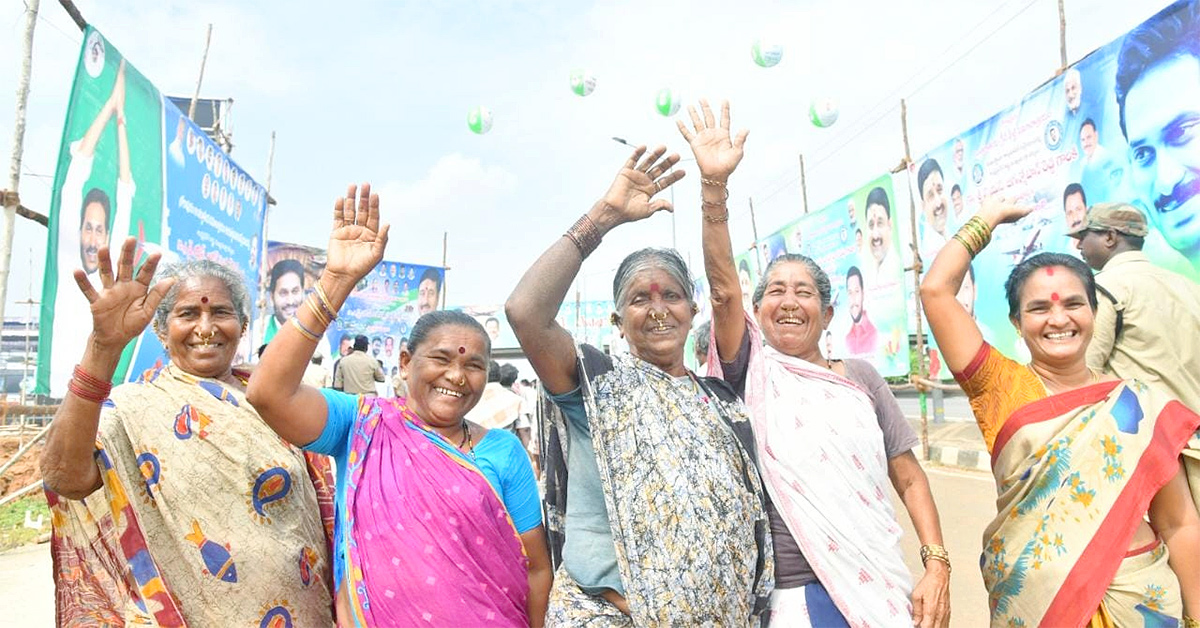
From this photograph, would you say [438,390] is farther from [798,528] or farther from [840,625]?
[840,625]

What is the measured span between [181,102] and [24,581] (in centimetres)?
1252

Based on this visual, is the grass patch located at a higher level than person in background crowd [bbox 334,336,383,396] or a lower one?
lower

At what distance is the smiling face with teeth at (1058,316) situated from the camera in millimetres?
2240

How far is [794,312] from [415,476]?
4.24 ft

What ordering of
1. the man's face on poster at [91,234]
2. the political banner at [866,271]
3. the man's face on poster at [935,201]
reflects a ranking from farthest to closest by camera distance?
the political banner at [866,271]
the man's face on poster at [935,201]
the man's face on poster at [91,234]

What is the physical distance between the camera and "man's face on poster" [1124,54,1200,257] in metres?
→ 5.92

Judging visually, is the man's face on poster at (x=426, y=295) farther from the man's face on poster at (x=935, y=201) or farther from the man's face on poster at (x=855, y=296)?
the man's face on poster at (x=935, y=201)

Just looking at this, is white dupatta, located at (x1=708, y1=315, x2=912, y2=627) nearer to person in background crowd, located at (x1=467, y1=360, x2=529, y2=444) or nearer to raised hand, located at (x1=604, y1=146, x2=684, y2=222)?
raised hand, located at (x1=604, y1=146, x2=684, y2=222)

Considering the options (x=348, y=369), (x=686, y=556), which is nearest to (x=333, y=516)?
(x=686, y=556)

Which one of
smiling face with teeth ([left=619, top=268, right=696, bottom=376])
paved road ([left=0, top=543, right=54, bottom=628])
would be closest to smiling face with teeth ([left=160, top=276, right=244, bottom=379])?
smiling face with teeth ([left=619, top=268, right=696, bottom=376])

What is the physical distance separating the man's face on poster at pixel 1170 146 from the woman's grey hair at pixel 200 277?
678 centimetres

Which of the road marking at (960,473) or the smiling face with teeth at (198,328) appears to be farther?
the road marking at (960,473)

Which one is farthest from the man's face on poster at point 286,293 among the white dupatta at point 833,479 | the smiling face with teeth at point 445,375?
the white dupatta at point 833,479

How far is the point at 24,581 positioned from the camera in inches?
206
